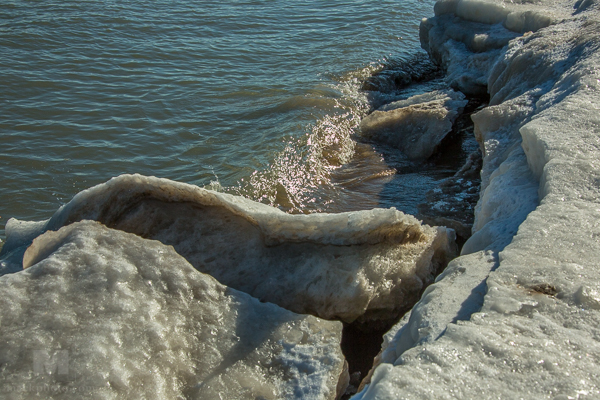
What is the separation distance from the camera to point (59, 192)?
5918mm

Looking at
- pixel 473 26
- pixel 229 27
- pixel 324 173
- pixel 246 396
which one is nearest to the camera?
pixel 246 396

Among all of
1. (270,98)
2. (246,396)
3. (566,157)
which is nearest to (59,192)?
(270,98)

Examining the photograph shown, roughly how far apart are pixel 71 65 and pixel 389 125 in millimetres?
5688

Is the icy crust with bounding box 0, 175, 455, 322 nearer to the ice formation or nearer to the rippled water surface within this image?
the ice formation

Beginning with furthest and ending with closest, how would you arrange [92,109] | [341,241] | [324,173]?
[92,109] → [324,173] → [341,241]

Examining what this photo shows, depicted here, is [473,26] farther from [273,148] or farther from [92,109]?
[92,109]

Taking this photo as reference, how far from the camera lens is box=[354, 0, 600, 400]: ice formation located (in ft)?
6.32

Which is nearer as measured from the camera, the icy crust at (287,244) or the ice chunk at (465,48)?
the icy crust at (287,244)

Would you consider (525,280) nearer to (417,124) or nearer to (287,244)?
(287,244)

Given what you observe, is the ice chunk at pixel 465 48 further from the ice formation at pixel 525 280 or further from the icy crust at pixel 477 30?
the ice formation at pixel 525 280

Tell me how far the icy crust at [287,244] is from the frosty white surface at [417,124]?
317 centimetres

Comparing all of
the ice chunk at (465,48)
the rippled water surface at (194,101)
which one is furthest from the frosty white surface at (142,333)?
the ice chunk at (465,48)

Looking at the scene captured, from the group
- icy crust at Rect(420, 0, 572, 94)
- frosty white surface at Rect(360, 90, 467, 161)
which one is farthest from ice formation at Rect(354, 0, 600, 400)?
icy crust at Rect(420, 0, 572, 94)

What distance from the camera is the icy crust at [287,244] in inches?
127
